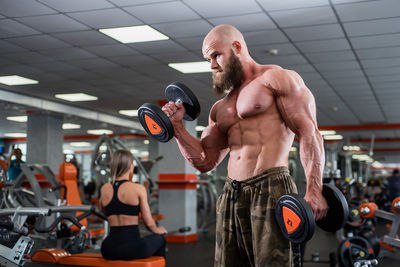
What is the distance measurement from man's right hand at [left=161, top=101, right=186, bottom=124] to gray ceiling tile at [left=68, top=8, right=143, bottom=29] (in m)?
2.06

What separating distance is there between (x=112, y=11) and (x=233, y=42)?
219 cm

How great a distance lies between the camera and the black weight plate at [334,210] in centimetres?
136

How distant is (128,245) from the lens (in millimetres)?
2996

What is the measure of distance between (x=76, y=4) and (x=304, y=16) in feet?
5.50

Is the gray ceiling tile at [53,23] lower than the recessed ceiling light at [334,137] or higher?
higher

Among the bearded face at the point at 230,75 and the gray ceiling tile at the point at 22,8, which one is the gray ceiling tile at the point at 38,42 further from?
the bearded face at the point at 230,75

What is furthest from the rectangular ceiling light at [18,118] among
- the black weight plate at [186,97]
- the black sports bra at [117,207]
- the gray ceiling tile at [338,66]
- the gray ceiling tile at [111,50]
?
the black weight plate at [186,97]

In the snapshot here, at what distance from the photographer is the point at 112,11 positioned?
11.6 ft

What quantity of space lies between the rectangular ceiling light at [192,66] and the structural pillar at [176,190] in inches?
66.9

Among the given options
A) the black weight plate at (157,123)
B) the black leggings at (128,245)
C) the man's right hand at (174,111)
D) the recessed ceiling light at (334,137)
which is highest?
the recessed ceiling light at (334,137)

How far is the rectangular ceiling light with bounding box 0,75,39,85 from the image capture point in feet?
19.4

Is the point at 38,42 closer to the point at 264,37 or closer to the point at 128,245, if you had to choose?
the point at 264,37

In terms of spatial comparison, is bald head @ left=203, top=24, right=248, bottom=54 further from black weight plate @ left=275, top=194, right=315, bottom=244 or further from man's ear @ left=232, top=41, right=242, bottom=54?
black weight plate @ left=275, top=194, right=315, bottom=244

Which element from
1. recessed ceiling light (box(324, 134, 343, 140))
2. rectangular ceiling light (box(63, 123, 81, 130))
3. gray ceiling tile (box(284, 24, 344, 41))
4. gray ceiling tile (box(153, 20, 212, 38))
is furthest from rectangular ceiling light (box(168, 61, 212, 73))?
recessed ceiling light (box(324, 134, 343, 140))
